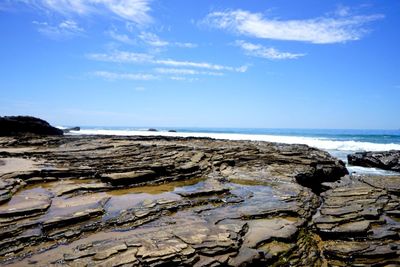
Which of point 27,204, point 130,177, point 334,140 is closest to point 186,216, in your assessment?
point 27,204

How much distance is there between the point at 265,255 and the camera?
657 cm

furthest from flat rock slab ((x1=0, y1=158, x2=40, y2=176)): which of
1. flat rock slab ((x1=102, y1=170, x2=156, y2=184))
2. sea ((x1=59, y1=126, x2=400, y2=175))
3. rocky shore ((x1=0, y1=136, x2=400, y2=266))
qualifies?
sea ((x1=59, y1=126, x2=400, y2=175))

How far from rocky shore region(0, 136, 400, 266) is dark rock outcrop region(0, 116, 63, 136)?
2068cm

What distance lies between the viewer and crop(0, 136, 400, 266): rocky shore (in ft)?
21.0

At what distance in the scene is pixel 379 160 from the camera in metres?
23.2

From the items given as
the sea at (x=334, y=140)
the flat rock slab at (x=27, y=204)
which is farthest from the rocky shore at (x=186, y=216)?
the sea at (x=334, y=140)

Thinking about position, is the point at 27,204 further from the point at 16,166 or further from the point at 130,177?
the point at 16,166

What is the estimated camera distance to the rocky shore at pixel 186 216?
6410 mm

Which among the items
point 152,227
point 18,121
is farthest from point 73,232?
point 18,121

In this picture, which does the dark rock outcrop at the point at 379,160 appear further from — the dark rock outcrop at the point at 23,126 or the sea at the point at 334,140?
the dark rock outcrop at the point at 23,126

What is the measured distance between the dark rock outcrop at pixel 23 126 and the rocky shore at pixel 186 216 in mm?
20676

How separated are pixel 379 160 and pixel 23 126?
33.9 meters

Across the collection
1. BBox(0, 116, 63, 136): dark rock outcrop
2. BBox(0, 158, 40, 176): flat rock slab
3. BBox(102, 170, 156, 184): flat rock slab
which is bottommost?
BBox(102, 170, 156, 184): flat rock slab

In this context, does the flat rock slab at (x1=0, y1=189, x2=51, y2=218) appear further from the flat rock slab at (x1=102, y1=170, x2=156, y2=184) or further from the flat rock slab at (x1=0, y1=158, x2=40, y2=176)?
the flat rock slab at (x1=0, y1=158, x2=40, y2=176)
